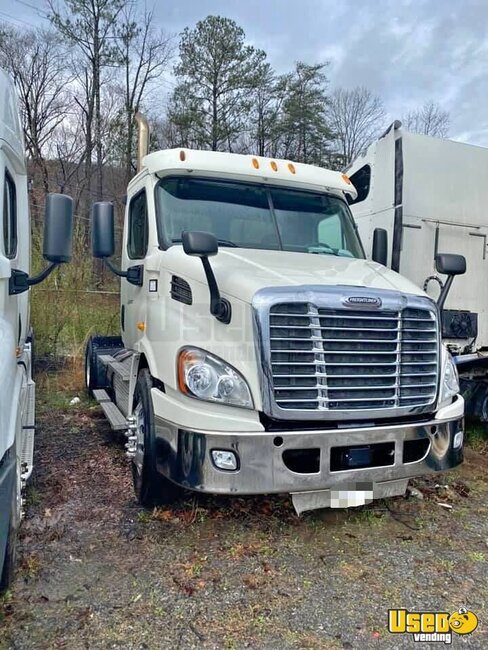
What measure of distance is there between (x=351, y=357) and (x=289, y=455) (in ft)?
2.37

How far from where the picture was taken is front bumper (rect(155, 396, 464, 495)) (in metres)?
2.88

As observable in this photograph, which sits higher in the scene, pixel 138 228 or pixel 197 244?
pixel 138 228

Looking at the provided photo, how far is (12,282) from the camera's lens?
3.15 m

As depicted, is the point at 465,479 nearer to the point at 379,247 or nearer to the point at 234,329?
the point at 379,247

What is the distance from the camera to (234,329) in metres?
3.06

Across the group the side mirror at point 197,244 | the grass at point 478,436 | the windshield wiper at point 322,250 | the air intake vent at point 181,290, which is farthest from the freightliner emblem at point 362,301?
the grass at point 478,436

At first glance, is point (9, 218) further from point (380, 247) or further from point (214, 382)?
point (380, 247)

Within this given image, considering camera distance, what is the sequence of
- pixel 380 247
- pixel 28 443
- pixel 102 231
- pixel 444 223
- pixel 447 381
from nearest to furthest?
pixel 447 381, pixel 28 443, pixel 102 231, pixel 380 247, pixel 444 223

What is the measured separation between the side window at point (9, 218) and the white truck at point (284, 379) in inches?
41.3

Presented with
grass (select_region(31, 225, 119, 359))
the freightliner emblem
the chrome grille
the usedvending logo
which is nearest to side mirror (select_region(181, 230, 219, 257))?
the chrome grille

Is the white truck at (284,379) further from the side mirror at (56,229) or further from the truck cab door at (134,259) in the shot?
the side mirror at (56,229)

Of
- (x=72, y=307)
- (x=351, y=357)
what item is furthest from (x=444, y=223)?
(x=72, y=307)

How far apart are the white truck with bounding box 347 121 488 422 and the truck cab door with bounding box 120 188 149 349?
2.10 m

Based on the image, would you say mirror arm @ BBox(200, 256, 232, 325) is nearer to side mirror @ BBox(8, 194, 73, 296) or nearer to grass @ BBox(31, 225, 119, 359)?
side mirror @ BBox(8, 194, 73, 296)
